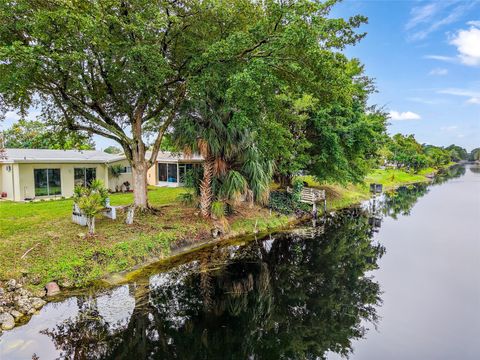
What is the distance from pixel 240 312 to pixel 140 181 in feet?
25.4

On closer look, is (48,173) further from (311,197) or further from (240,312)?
(311,197)

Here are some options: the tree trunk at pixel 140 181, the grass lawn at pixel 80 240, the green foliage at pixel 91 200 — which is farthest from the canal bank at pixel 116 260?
Result: the tree trunk at pixel 140 181

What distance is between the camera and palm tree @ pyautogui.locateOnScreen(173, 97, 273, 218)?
502 inches

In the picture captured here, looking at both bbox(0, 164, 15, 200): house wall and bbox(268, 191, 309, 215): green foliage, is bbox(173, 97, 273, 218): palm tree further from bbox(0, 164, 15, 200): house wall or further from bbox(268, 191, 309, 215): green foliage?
bbox(0, 164, 15, 200): house wall

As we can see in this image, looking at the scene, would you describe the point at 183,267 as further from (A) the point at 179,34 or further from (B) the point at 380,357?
(A) the point at 179,34

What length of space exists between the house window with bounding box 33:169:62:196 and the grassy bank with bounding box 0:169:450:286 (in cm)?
212

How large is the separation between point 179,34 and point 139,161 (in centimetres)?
548

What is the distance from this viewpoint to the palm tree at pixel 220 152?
41.9 feet

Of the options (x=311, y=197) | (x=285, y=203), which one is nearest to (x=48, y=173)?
(x=285, y=203)

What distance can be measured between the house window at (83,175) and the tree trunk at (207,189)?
9.77m

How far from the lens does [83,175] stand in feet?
64.5

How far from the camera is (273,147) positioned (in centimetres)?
1275

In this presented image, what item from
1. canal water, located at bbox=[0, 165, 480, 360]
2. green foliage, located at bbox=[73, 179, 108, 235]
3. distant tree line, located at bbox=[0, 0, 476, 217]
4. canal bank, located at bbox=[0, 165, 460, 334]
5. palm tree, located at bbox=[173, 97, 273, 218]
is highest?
distant tree line, located at bbox=[0, 0, 476, 217]

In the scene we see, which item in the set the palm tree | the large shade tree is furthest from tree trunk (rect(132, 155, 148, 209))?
the palm tree
